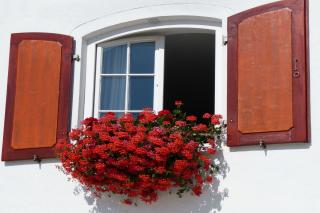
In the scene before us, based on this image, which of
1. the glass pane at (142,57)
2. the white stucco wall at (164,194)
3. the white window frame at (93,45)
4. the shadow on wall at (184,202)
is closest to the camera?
the white stucco wall at (164,194)

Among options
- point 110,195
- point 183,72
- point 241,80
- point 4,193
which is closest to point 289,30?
point 241,80

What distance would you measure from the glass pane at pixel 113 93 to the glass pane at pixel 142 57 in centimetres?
17

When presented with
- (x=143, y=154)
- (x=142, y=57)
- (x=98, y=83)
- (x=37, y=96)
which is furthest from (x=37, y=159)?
(x=142, y=57)

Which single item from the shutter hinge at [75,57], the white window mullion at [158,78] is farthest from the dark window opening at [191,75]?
the shutter hinge at [75,57]

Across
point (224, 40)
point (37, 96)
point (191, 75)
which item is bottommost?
point (37, 96)

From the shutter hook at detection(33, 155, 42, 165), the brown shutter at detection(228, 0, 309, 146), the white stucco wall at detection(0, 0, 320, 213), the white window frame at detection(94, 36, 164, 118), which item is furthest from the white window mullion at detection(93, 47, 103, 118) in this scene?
the brown shutter at detection(228, 0, 309, 146)

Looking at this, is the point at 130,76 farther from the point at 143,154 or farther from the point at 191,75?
the point at 191,75

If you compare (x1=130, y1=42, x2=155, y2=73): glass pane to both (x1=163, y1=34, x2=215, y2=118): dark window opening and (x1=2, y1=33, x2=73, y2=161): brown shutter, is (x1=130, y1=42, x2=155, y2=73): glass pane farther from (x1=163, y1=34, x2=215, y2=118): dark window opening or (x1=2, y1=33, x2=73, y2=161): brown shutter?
(x1=163, y1=34, x2=215, y2=118): dark window opening

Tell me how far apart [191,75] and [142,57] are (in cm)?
346

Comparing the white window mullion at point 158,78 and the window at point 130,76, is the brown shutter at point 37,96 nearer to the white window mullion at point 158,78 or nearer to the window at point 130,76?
the window at point 130,76

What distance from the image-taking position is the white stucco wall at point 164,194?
5.72 metres

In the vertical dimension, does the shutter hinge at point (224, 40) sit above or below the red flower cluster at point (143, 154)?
above

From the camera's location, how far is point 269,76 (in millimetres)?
5930

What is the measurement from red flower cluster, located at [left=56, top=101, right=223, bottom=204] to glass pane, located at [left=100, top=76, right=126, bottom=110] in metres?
0.56
